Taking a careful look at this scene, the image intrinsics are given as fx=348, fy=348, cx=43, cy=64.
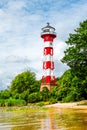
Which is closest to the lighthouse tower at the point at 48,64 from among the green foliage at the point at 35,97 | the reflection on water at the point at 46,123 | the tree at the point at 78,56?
the green foliage at the point at 35,97

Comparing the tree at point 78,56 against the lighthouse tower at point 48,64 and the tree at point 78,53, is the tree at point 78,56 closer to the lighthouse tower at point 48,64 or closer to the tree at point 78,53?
the tree at point 78,53

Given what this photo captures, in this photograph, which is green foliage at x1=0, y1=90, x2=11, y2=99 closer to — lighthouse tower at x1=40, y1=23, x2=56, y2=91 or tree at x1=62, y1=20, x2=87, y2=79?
lighthouse tower at x1=40, y1=23, x2=56, y2=91

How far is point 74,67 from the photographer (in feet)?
158

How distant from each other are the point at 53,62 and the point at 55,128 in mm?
66128

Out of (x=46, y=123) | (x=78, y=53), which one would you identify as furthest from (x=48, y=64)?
(x=46, y=123)

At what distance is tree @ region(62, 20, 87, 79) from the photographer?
47.0 meters

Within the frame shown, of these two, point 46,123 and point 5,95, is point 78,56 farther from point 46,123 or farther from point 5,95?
point 5,95

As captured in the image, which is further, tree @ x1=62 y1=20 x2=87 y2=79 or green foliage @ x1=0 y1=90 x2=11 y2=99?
green foliage @ x1=0 y1=90 x2=11 y2=99

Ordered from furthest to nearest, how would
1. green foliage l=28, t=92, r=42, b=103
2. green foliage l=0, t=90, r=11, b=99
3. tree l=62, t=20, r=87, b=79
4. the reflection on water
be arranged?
green foliage l=0, t=90, r=11, b=99
green foliage l=28, t=92, r=42, b=103
tree l=62, t=20, r=87, b=79
the reflection on water

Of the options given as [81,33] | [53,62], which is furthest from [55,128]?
[53,62]

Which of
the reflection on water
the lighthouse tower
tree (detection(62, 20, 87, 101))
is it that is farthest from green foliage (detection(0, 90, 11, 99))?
the reflection on water

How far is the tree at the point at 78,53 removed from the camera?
4700 cm

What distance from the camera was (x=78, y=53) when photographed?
156 ft

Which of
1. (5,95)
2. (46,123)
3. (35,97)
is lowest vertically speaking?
(46,123)
